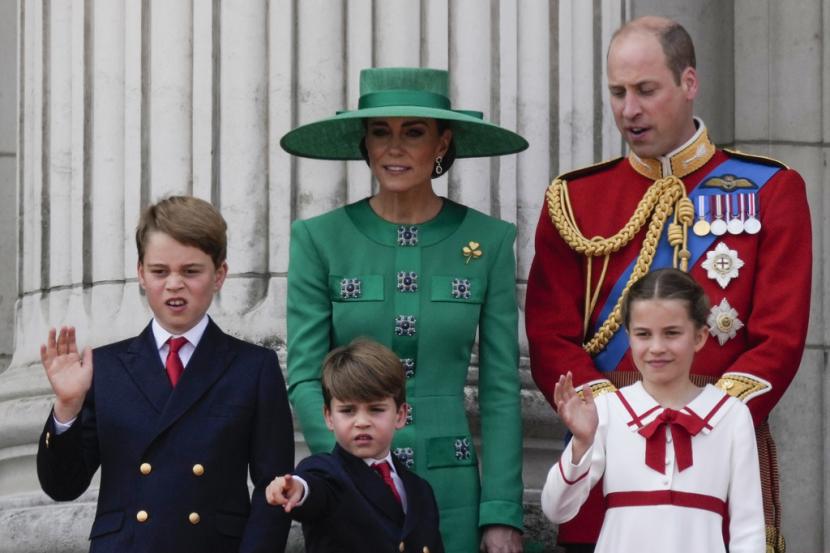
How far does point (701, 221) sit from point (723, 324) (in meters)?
0.31

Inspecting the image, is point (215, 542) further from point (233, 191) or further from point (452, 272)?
point (233, 191)

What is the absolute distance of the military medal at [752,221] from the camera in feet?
18.6

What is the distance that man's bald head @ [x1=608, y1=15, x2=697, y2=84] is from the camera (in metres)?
5.77

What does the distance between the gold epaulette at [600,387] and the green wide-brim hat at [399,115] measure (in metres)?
0.81

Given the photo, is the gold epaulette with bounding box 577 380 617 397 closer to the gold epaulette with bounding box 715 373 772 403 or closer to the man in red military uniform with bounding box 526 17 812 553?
the man in red military uniform with bounding box 526 17 812 553

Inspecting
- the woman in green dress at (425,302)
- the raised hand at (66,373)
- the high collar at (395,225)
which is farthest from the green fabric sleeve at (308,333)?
the raised hand at (66,373)

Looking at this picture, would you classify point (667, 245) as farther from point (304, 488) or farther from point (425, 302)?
point (304, 488)

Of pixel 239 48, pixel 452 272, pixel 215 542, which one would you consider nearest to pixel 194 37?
pixel 239 48

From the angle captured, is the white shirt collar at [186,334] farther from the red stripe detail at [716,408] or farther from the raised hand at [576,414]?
the red stripe detail at [716,408]

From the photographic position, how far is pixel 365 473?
17.3ft

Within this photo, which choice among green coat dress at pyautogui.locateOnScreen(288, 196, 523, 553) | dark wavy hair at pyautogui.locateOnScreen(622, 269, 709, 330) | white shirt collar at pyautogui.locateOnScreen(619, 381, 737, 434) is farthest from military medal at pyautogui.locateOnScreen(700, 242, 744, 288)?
green coat dress at pyautogui.locateOnScreen(288, 196, 523, 553)

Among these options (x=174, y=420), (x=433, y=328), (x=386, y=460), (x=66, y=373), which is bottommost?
(x=386, y=460)

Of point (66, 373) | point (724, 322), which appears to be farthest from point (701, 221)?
point (66, 373)

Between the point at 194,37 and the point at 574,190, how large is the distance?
5.30 feet
